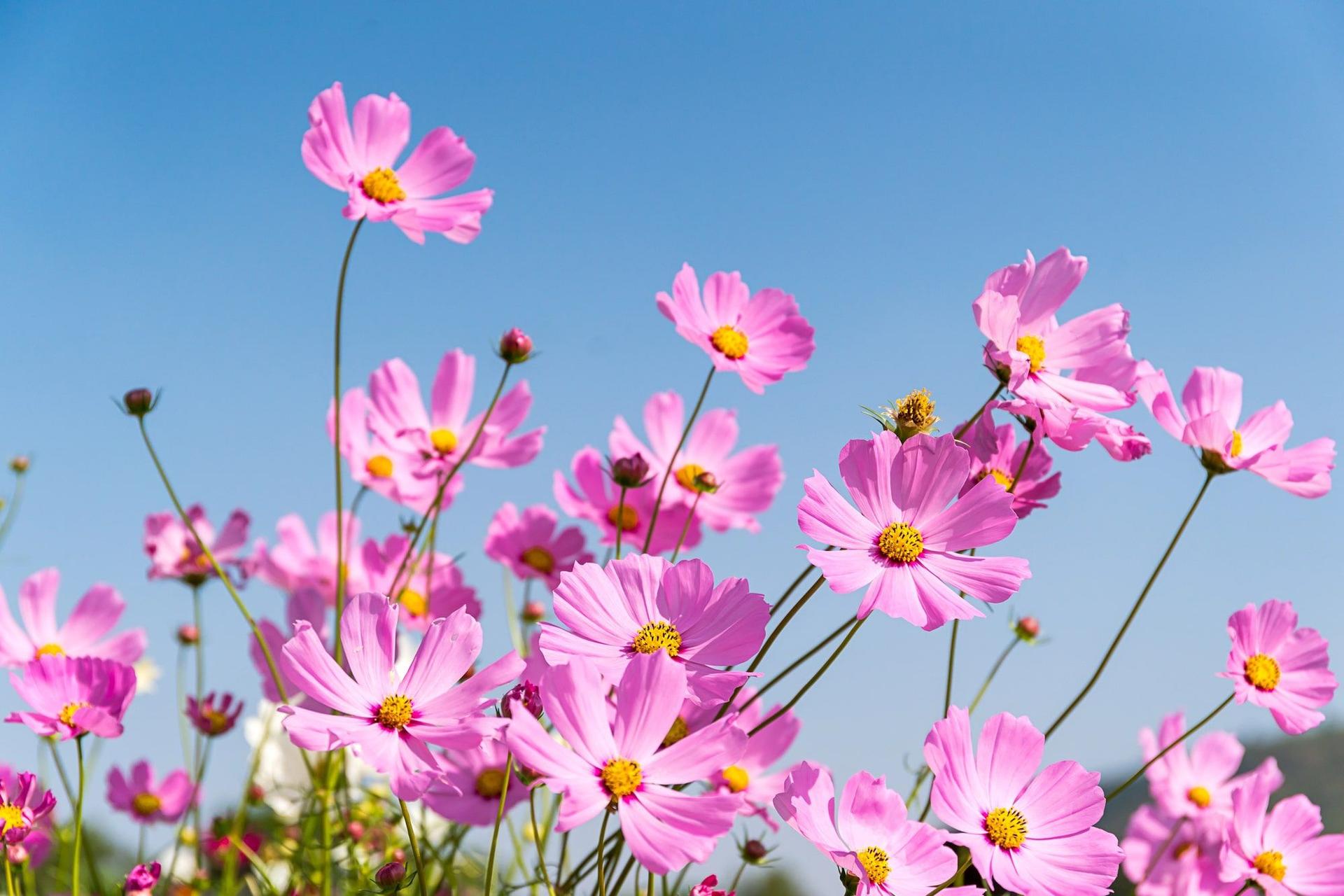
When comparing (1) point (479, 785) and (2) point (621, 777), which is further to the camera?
(1) point (479, 785)

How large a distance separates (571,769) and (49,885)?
5.68ft

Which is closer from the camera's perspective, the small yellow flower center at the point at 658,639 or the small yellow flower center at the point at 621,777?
the small yellow flower center at the point at 621,777

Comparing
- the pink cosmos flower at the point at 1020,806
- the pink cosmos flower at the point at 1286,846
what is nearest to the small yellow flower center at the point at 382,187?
the pink cosmos flower at the point at 1020,806

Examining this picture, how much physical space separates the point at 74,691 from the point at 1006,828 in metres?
0.79

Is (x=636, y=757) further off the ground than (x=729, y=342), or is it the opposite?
(x=729, y=342)

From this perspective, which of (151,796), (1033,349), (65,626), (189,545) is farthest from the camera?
(151,796)

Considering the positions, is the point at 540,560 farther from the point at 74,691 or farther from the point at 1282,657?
the point at 1282,657

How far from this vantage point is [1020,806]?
0.81m

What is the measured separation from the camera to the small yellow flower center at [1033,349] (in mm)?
944

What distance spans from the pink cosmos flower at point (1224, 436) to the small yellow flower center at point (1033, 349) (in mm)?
146

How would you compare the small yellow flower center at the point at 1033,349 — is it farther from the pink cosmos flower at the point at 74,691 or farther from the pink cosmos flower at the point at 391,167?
the pink cosmos flower at the point at 74,691

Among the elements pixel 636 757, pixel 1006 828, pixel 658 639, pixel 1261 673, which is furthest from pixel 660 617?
pixel 1261 673

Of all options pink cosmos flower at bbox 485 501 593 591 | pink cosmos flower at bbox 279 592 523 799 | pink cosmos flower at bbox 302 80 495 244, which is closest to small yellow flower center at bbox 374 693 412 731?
pink cosmos flower at bbox 279 592 523 799

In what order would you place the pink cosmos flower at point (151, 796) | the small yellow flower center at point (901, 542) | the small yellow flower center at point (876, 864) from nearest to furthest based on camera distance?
the small yellow flower center at point (876, 864)
the small yellow flower center at point (901, 542)
the pink cosmos flower at point (151, 796)
